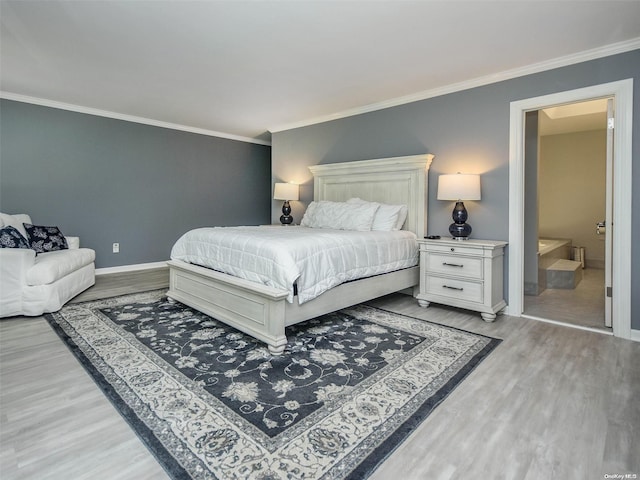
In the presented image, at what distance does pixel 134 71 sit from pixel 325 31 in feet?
6.75

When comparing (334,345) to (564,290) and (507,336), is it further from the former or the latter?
(564,290)

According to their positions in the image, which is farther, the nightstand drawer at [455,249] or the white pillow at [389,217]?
the white pillow at [389,217]

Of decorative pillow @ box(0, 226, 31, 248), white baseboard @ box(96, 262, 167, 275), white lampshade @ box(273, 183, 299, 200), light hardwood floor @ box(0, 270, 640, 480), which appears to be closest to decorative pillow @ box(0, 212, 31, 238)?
decorative pillow @ box(0, 226, 31, 248)

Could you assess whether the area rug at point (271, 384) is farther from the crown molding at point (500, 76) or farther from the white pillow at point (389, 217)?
the crown molding at point (500, 76)

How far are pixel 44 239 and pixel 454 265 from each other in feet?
14.6

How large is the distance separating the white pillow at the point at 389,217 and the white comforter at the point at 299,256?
0.71ft

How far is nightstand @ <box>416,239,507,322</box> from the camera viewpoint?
124 inches

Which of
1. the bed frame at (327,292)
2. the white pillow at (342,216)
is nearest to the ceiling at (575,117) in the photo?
the bed frame at (327,292)

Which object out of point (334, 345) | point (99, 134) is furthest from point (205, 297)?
point (99, 134)

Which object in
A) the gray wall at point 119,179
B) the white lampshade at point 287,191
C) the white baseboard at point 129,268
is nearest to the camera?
the gray wall at point 119,179

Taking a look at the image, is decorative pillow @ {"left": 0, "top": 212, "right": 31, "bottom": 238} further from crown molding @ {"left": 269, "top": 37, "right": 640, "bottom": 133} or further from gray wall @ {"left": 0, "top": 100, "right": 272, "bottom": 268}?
crown molding @ {"left": 269, "top": 37, "right": 640, "bottom": 133}

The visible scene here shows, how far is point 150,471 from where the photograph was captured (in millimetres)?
1326

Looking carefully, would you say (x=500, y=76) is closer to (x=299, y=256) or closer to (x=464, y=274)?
(x=464, y=274)

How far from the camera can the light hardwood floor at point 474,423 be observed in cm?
135
